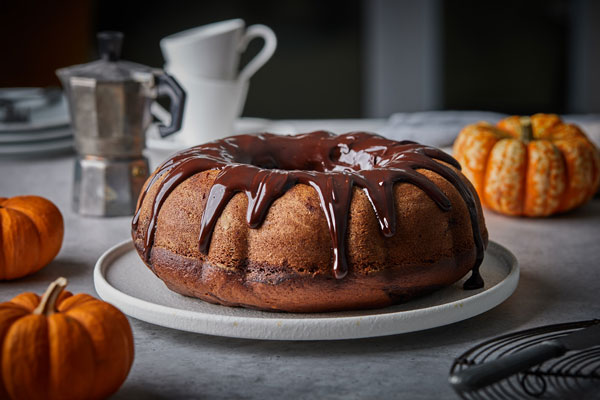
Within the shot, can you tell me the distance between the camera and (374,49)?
5508 mm

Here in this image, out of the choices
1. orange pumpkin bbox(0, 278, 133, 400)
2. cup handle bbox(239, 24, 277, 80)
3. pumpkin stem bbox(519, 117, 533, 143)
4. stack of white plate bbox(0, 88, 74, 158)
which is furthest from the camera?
stack of white plate bbox(0, 88, 74, 158)

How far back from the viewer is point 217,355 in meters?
1.11

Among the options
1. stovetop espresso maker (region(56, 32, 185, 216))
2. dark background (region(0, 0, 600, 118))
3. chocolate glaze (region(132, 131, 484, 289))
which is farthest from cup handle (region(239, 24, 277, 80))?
dark background (region(0, 0, 600, 118))

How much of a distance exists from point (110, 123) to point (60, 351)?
3.76ft

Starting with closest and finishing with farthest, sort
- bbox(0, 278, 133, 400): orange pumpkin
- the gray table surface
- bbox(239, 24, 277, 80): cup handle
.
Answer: bbox(0, 278, 133, 400): orange pumpkin
the gray table surface
bbox(239, 24, 277, 80): cup handle

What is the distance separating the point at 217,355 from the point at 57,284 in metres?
0.30

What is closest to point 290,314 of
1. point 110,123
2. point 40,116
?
point 110,123

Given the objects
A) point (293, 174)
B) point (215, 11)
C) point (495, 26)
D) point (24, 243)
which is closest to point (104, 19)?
point (215, 11)

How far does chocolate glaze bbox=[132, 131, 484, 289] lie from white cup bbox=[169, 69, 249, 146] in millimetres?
966

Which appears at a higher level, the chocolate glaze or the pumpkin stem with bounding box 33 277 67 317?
the chocolate glaze

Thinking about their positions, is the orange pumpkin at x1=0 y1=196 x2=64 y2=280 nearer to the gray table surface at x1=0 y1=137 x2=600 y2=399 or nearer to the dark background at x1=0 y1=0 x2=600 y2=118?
the gray table surface at x1=0 y1=137 x2=600 y2=399

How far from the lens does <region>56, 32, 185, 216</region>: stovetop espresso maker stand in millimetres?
1914

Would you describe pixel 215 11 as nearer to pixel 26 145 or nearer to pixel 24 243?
pixel 26 145

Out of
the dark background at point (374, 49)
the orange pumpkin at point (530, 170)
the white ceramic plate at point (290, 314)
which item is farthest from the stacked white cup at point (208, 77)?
the dark background at point (374, 49)
